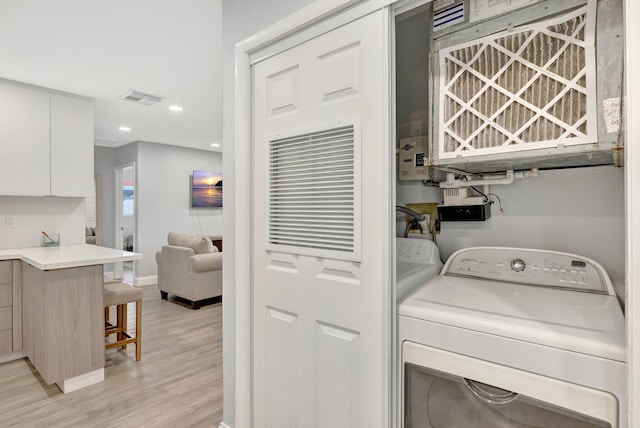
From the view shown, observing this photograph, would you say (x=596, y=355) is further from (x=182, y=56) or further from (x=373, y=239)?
(x=182, y=56)

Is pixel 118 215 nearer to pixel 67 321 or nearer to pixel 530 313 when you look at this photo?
pixel 67 321

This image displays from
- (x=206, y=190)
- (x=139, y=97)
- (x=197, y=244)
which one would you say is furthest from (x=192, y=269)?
(x=206, y=190)

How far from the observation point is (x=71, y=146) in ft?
11.7

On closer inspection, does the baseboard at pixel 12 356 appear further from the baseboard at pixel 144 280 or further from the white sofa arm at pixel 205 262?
the baseboard at pixel 144 280

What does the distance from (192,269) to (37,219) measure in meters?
1.69

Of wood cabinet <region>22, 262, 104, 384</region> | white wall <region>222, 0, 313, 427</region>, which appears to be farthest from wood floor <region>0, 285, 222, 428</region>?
white wall <region>222, 0, 313, 427</region>

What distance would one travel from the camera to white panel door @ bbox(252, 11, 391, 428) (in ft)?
3.96

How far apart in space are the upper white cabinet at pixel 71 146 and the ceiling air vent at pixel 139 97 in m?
0.42

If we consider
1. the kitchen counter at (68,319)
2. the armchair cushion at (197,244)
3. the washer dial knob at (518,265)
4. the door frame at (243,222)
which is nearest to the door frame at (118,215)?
the armchair cushion at (197,244)

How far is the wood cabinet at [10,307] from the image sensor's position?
9.51 ft

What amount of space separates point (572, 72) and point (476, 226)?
0.86 m

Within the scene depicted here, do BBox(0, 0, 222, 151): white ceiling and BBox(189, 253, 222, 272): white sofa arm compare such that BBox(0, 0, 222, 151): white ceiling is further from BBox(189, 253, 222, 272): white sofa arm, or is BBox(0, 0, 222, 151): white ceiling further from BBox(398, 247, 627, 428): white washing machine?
BBox(398, 247, 627, 428): white washing machine

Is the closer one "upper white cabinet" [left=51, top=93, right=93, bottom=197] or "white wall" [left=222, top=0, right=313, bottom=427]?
"white wall" [left=222, top=0, right=313, bottom=427]

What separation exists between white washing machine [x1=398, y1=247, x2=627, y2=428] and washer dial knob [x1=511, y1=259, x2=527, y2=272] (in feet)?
0.12
